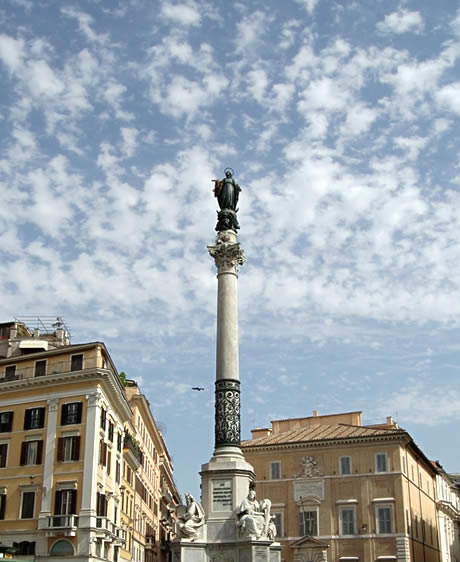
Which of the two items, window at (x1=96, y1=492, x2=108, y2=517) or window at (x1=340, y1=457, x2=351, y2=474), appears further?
window at (x1=340, y1=457, x2=351, y2=474)

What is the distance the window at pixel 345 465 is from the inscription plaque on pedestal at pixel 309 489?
6.24ft

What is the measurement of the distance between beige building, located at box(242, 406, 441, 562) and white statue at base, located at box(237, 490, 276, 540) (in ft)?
104

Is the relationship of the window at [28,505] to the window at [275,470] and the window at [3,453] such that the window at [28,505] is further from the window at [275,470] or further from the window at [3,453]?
the window at [275,470]

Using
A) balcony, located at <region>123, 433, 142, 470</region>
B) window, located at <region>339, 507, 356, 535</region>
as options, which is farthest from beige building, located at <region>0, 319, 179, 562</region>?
window, located at <region>339, 507, 356, 535</region>

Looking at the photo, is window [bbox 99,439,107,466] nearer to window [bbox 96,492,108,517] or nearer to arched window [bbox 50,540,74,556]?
window [bbox 96,492,108,517]

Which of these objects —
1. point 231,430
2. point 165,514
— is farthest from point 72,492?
point 165,514

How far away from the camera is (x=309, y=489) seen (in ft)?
201

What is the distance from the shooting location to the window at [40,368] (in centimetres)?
4651

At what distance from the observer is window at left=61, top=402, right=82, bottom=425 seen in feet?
145

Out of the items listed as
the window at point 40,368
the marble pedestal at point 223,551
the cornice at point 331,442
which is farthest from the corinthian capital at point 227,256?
the cornice at point 331,442

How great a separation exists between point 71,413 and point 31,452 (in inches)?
124

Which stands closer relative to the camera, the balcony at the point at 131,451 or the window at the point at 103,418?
the window at the point at 103,418

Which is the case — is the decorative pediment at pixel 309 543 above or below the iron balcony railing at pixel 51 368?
below

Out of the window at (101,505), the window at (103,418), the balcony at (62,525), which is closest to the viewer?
the balcony at (62,525)
